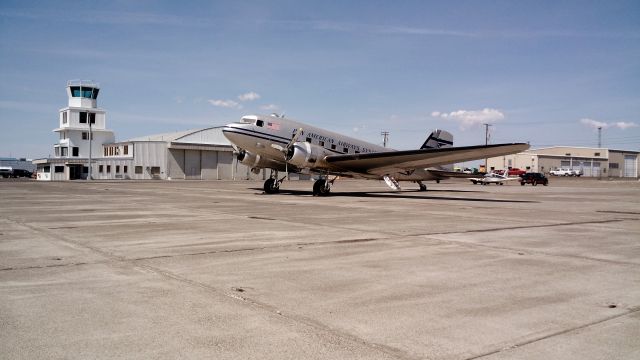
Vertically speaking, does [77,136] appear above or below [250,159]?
above

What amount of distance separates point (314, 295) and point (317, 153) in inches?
893

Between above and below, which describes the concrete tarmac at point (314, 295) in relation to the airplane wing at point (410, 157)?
below

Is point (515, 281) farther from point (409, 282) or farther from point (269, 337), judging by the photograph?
point (269, 337)

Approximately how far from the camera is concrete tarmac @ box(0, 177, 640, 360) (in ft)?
14.5

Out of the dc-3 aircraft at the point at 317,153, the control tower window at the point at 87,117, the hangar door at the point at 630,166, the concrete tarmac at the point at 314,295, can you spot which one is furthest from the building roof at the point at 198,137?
the hangar door at the point at 630,166

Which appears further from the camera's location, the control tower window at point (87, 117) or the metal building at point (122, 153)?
the control tower window at point (87, 117)

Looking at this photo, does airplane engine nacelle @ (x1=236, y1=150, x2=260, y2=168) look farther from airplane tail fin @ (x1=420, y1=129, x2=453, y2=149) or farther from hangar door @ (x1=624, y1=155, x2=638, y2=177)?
hangar door @ (x1=624, y1=155, x2=638, y2=177)

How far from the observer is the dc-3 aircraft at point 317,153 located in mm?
27688

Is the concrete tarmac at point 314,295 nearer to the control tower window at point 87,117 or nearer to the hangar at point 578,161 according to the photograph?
the control tower window at point 87,117

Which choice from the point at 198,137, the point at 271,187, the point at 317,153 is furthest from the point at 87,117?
the point at 317,153

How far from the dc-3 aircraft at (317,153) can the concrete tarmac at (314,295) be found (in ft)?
51.6

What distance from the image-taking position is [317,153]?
2861 cm

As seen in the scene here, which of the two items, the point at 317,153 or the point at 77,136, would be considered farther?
the point at 77,136

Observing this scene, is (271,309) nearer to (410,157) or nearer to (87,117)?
(410,157)
